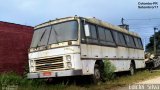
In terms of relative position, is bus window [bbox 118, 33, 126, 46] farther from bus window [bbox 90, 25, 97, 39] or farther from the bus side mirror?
the bus side mirror

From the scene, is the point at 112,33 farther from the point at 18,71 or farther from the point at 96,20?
the point at 18,71

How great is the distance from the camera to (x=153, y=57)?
30.5 metres

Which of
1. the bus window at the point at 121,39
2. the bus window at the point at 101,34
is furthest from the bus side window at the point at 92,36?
the bus window at the point at 121,39

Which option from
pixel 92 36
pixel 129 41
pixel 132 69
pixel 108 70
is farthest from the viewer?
pixel 129 41

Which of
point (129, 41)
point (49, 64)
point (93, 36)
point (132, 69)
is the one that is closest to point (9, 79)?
point (49, 64)

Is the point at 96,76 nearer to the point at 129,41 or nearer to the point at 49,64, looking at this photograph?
the point at 49,64

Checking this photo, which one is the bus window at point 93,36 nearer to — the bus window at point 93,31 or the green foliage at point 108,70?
the bus window at point 93,31

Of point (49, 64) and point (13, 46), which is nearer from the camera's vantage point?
point (49, 64)

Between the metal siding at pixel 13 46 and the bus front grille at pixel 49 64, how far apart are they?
2183mm

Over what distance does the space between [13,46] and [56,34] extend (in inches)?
126

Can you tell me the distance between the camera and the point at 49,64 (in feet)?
47.5

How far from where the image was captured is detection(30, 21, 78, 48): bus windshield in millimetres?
14328

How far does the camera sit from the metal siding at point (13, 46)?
54.0 ft

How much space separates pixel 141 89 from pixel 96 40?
366 cm
